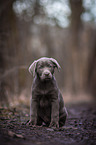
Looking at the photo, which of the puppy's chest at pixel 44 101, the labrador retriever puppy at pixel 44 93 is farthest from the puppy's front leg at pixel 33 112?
the puppy's chest at pixel 44 101

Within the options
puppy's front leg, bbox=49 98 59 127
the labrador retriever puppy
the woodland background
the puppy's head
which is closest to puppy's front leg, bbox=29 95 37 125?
the labrador retriever puppy

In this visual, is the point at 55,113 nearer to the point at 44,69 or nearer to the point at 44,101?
the point at 44,101

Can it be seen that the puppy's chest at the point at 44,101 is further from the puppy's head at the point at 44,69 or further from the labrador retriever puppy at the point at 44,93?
the puppy's head at the point at 44,69

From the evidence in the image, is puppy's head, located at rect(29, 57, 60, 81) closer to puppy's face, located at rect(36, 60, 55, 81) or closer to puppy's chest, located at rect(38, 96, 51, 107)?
puppy's face, located at rect(36, 60, 55, 81)

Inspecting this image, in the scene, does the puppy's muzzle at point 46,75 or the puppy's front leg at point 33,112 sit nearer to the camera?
the puppy's muzzle at point 46,75

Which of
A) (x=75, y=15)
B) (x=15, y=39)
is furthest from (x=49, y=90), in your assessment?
(x=75, y=15)

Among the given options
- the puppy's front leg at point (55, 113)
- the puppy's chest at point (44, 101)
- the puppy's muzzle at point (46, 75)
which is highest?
the puppy's muzzle at point (46, 75)

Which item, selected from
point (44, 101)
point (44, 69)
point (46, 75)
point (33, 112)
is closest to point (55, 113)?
point (44, 101)

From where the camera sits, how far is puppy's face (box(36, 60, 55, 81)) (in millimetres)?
4945

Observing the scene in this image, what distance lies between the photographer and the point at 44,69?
5.03 metres

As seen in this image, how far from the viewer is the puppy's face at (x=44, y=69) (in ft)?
16.2

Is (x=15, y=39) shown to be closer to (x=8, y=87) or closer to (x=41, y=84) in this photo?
(x=8, y=87)

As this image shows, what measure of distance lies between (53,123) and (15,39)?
6840mm

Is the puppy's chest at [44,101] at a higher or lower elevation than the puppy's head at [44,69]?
lower
